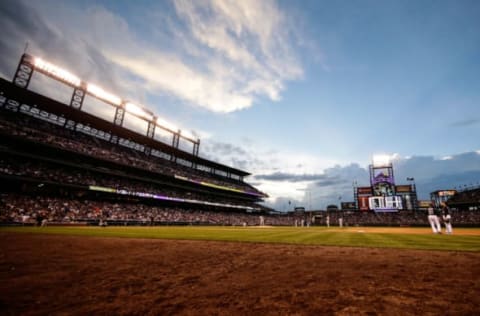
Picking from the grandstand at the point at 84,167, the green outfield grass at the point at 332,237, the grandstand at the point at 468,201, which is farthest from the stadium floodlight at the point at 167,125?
the grandstand at the point at 468,201

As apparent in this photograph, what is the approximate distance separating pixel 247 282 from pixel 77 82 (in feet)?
140

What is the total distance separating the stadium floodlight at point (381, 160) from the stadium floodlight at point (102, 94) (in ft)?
180

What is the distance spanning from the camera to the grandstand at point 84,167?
28297mm

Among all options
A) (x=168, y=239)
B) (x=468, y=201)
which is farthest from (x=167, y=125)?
(x=468, y=201)

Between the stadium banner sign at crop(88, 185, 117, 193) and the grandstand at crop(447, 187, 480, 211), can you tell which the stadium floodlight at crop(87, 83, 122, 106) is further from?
the grandstand at crop(447, 187, 480, 211)

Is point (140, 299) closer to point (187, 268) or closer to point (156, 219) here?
point (187, 268)

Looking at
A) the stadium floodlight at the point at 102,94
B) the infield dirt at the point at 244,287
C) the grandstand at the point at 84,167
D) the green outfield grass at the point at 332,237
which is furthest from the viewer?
the stadium floodlight at the point at 102,94

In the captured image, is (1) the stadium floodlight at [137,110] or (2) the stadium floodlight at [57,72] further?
(1) the stadium floodlight at [137,110]

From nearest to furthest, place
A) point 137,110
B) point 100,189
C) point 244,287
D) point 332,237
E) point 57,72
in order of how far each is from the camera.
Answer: point 244,287, point 332,237, point 57,72, point 100,189, point 137,110

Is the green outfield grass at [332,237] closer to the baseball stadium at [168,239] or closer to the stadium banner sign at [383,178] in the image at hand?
the baseball stadium at [168,239]

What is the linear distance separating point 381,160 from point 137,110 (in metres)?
53.8

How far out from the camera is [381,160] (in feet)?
171

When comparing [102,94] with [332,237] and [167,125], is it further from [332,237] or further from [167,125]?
[332,237]

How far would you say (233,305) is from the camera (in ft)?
10.6
